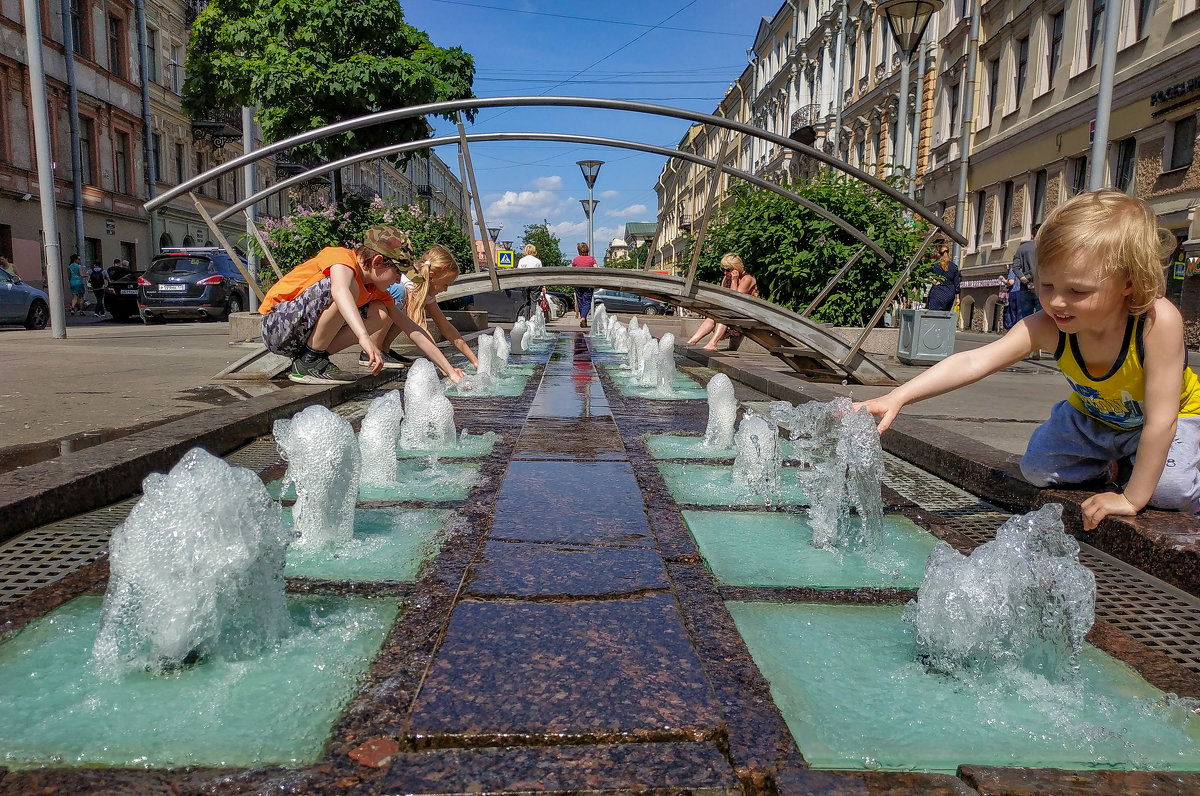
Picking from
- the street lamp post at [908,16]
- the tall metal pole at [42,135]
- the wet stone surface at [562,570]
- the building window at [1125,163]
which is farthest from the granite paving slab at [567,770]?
the building window at [1125,163]

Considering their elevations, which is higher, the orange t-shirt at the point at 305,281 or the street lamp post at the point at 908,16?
the street lamp post at the point at 908,16

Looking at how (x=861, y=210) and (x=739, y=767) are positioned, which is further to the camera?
(x=861, y=210)

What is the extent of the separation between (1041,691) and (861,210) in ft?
33.8

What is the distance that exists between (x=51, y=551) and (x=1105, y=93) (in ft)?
39.0

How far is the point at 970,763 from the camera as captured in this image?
147cm

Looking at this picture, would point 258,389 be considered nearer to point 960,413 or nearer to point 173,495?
point 173,495

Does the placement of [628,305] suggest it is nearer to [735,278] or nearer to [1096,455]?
[735,278]

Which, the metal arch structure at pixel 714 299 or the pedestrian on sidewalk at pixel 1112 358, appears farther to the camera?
the metal arch structure at pixel 714 299

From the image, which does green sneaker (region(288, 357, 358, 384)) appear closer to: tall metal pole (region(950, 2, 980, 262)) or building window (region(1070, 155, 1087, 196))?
building window (region(1070, 155, 1087, 196))

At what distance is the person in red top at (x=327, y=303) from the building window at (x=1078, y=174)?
1944 centimetres

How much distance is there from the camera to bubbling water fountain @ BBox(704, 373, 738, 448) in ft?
14.8

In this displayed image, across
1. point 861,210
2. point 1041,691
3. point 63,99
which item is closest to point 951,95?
point 861,210

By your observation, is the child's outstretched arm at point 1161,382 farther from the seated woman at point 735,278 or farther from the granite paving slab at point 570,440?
the seated woman at point 735,278

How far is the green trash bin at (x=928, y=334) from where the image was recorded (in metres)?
10.9
